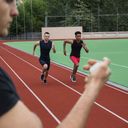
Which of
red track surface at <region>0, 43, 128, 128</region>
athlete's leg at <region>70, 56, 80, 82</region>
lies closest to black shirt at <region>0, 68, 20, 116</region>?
red track surface at <region>0, 43, 128, 128</region>

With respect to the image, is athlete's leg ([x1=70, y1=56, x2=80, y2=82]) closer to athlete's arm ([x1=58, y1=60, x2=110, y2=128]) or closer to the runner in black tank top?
the runner in black tank top

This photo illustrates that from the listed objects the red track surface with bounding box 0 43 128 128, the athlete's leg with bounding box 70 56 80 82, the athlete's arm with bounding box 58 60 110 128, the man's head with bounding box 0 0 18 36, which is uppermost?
the man's head with bounding box 0 0 18 36

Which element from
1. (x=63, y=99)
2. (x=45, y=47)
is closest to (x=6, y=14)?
(x=63, y=99)

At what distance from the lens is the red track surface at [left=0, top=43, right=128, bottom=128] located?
35.1ft

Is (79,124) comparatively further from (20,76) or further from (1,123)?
(20,76)

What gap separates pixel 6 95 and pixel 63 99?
39.6 ft

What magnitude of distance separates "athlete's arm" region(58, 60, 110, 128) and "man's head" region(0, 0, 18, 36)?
0.38m

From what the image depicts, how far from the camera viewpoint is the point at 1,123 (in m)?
1.85

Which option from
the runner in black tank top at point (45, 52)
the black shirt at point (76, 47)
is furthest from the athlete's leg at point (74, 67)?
the runner in black tank top at point (45, 52)

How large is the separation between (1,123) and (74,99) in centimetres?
1200

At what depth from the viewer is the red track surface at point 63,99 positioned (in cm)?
1071

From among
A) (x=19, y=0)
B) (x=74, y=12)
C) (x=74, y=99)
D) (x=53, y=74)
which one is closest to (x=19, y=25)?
(x=74, y=12)

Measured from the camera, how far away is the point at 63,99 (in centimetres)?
1397

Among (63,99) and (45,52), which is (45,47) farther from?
(63,99)
